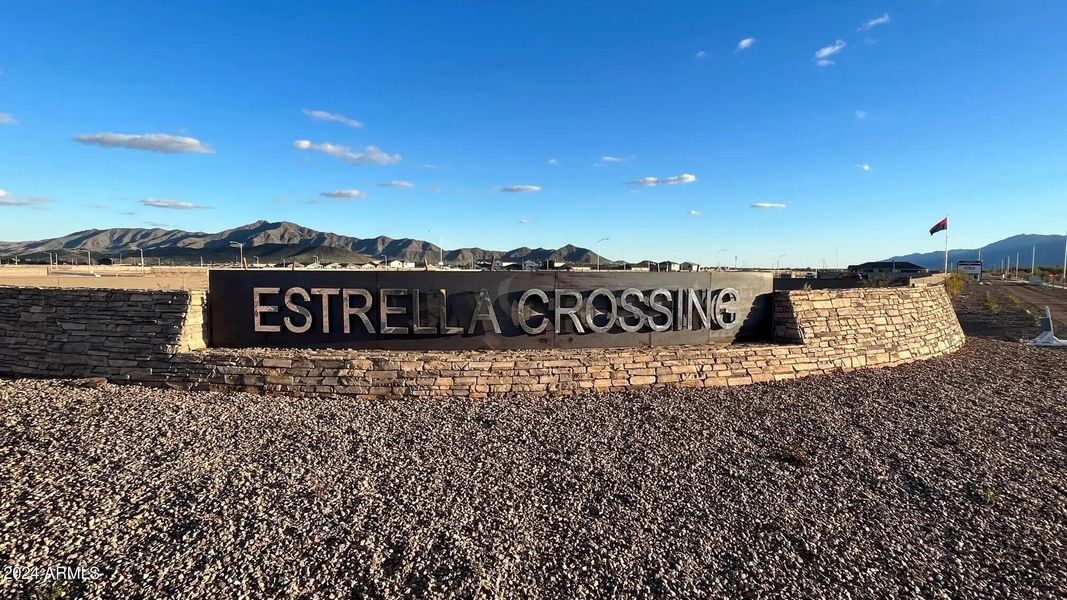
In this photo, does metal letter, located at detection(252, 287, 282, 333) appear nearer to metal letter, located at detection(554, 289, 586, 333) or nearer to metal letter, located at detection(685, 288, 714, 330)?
metal letter, located at detection(554, 289, 586, 333)

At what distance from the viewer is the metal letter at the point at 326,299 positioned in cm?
825

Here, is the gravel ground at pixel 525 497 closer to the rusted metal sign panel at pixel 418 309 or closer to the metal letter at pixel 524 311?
the rusted metal sign panel at pixel 418 309

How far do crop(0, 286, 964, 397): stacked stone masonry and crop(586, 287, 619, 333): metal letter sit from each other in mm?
476

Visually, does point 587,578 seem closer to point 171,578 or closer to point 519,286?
point 171,578

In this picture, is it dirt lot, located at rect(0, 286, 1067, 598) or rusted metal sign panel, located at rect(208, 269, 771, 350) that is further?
rusted metal sign panel, located at rect(208, 269, 771, 350)

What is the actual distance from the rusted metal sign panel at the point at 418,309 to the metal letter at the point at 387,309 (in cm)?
2

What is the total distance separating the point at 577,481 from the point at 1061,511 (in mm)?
4384

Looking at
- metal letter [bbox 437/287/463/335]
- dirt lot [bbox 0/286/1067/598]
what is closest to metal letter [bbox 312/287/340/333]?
dirt lot [bbox 0/286/1067/598]

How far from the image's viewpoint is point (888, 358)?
10.3 meters

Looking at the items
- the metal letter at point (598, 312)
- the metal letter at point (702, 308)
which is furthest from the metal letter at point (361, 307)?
the metal letter at point (702, 308)

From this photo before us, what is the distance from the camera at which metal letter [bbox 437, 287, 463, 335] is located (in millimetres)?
8312

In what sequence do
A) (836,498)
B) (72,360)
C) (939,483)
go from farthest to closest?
(72,360), (939,483), (836,498)

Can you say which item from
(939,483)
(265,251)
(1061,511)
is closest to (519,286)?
(939,483)

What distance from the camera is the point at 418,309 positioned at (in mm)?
8297
